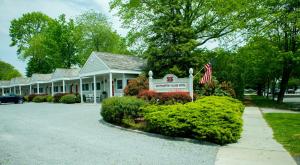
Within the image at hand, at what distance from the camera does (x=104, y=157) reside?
7.68 m

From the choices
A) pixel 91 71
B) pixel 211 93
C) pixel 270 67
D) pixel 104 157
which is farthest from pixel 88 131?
pixel 270 67

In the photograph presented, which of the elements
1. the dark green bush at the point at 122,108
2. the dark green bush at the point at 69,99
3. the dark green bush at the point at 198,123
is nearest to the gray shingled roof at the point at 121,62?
the dark green bush at the point at 69,99

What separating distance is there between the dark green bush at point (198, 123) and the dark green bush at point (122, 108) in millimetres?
1771

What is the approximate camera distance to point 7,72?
335ft

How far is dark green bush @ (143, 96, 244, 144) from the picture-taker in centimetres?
962

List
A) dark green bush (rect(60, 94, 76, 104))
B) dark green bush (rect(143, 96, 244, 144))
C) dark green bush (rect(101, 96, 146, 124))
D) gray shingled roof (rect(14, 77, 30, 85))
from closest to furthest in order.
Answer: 1. dark green bush (rect(143, 96, 244, 144))
2. dark green bush (rect(101, 96, 146, 124))
3. dark green bush (rect(60, 94, 76, 104))
4. gray shingled roof (rect(14, 77, 30, 85))

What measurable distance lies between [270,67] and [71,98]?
23.1 meters

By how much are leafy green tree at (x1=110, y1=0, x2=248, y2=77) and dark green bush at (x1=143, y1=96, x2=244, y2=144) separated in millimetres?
13823

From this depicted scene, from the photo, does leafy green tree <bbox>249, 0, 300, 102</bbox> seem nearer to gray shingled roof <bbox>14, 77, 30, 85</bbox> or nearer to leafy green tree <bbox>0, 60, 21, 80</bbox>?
gray shingled roof <bbox>14, 77, 30, 85</bbox>

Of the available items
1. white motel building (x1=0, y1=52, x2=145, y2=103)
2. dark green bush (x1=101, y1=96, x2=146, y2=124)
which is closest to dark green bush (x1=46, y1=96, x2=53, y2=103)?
white motel building (x1=0, y1=52, x2=145, y2=103)

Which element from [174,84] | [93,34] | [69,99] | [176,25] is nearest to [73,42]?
[93,34]

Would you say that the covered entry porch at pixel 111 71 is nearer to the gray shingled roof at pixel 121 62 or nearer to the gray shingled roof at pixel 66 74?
the gray shingled roof at pixel 121 62

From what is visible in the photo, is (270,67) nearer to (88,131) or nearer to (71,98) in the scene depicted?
(71,98)

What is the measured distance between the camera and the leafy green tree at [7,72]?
97.9m
